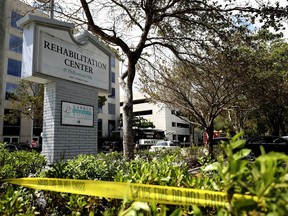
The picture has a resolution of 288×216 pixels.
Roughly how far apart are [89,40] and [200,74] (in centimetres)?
569

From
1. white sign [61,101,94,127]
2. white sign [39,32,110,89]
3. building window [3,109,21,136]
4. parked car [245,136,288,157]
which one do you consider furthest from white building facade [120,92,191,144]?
white sign [61,101,94,127]

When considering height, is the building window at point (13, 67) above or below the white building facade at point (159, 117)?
above

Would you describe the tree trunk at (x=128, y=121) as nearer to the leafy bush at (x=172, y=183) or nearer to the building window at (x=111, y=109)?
the leafy bush at (x=172, y=183)

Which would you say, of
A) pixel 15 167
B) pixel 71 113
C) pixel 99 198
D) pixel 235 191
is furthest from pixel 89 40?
pixel 235 191

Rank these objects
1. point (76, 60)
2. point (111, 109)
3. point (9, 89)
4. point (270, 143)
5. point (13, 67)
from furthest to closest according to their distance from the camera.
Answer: point (111, 109)
point (13, 67)
point (9, 89)
point (270, 143)
point (76, 60)

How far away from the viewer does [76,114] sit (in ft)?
26.5

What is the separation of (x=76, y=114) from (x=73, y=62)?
60.6 inches

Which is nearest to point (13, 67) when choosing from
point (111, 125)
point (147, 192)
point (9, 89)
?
point (9, 89)

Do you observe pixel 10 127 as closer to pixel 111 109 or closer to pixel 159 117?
pixel 111 109

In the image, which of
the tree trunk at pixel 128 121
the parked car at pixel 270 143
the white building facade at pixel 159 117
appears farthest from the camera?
the white building facade at pixel 159 117

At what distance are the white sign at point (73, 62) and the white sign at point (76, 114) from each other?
0.76 m

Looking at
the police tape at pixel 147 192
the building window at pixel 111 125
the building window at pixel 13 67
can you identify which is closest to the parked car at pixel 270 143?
the police tape at pixel 147 192


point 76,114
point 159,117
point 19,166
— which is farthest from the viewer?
point 159,117

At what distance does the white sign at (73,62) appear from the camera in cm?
735
